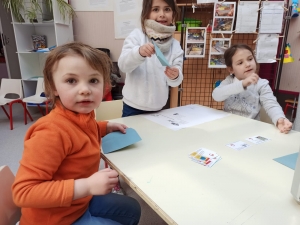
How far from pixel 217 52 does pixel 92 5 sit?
1.73 meters

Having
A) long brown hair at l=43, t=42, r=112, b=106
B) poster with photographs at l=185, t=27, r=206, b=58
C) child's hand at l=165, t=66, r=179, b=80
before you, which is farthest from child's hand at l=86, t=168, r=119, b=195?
poster with photographs at l=185, t=27, r=206, b=58

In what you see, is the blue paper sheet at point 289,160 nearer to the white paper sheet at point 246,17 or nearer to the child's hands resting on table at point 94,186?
the child's hands resting on table at point 94,186

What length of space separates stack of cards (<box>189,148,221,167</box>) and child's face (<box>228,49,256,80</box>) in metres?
0.72

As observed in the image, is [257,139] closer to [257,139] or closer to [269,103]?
[257,139]

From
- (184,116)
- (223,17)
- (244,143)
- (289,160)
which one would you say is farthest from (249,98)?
(223,17)

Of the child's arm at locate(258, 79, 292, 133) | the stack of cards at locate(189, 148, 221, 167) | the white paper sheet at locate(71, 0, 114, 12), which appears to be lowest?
the stack of cards at locate(189, 148, 221, 167)

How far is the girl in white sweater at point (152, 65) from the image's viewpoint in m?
1.09

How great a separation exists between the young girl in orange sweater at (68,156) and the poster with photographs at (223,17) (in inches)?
69.0

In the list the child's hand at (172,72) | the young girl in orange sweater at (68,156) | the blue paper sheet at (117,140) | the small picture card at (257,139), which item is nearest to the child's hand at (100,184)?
the young girl in orange sweater at (68,156)

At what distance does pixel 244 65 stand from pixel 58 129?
1096 millimetres

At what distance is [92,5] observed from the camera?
9.09ft

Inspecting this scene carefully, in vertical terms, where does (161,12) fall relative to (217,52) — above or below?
above

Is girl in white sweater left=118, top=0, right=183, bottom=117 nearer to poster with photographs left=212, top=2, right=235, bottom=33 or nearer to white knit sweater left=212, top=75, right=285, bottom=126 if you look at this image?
white knit sweater left=212, top=75, right=285, bottom=126

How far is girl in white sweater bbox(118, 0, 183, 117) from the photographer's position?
1.09m
